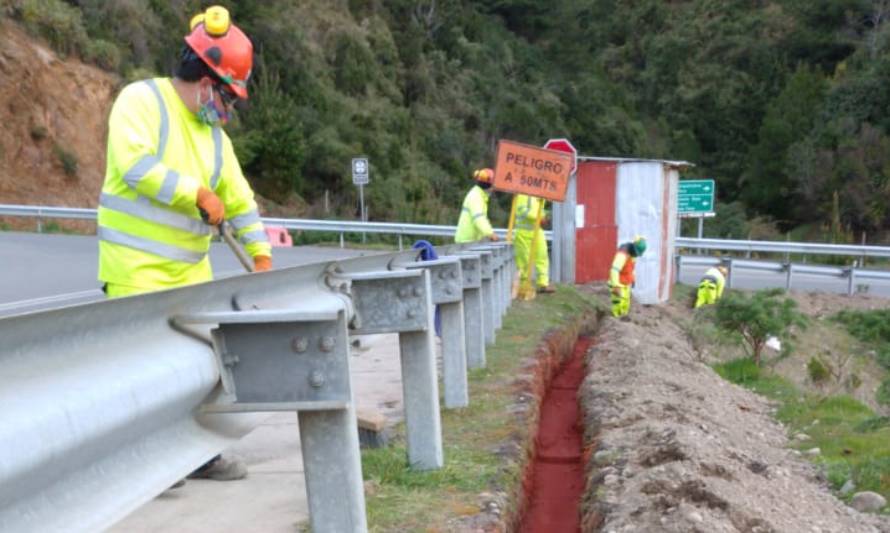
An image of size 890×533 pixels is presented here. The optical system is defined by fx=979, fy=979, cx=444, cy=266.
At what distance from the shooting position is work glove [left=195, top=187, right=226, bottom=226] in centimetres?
426

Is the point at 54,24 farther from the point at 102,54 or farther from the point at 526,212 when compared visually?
the point at 526,212

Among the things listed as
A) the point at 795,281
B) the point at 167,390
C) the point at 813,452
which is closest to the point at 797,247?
the point at 795,281

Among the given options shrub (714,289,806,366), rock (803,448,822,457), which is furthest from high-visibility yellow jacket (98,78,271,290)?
shrub (714,289,806,366)

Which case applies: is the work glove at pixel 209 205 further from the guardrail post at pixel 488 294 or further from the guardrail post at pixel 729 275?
the guardrail post at pixel 729 275

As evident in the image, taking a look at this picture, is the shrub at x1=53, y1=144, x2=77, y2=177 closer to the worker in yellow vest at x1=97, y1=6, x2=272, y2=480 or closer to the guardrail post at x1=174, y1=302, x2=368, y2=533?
the worker in yellow vest at x1=97, y1=6, x2=272, y2=480

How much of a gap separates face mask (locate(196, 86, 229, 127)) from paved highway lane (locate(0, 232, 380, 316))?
5.00m

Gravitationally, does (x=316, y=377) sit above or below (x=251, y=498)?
above

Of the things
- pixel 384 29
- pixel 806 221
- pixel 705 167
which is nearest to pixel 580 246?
pixel 384 29

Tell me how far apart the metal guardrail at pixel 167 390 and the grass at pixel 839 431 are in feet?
13.6

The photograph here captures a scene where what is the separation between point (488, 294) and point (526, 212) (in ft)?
20.2

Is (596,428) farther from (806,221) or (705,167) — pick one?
(705,167)

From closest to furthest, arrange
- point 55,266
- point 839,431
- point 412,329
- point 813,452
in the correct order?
point 412,329, point 813,452, point 839,431, point 55,266

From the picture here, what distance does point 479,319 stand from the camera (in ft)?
24.9

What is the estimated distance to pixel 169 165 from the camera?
4.48 metres
